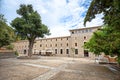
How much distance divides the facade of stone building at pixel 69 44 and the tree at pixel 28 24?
10.8 m

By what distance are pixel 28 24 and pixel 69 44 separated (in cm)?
1861

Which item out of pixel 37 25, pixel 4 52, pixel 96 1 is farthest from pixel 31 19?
pixel 96 1

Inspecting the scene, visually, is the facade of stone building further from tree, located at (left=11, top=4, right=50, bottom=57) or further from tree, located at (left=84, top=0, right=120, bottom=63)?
tree, located at (left=84, top=0, right=120, bottom=63)

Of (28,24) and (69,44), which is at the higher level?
(28,24)

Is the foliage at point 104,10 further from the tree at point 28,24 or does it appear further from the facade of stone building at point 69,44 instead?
the facade of stone building at point 69,44

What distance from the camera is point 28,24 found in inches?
1027

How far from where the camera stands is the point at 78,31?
129 feet

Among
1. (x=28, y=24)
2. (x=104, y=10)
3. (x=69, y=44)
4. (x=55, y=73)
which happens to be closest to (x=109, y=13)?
(x=104, y=10)

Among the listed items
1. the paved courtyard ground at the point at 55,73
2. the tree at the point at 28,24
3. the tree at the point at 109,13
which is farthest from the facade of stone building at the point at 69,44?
the tree at the point at 109,13

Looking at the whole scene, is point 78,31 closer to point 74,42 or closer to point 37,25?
point 74,42

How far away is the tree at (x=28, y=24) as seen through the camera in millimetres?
25953

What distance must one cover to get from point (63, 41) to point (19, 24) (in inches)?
781

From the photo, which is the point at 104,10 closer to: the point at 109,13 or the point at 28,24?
the point at 109,13

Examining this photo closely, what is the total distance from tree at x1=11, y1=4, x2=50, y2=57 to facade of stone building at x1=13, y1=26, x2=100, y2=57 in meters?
10.8
